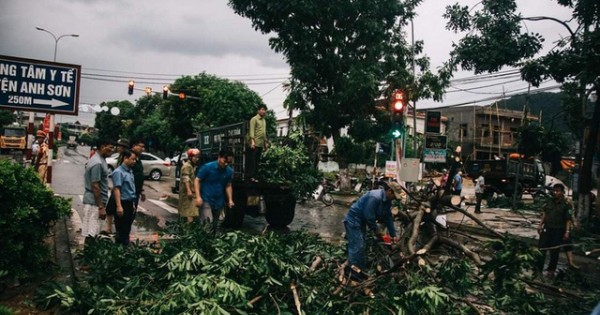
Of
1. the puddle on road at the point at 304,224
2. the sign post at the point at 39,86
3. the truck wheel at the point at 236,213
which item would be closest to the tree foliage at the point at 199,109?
the puddle on road at the point at 304,224

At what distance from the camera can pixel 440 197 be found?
19.0 ft

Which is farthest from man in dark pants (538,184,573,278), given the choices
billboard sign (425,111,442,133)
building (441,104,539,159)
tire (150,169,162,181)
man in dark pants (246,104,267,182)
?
building (441,104,539,159)

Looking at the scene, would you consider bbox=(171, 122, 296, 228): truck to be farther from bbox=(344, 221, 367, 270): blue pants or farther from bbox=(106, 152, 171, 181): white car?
bbox=(106, 152, 171, 181): white car

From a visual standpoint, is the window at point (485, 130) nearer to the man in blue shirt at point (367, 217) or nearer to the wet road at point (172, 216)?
the wet road at point (172, 216)

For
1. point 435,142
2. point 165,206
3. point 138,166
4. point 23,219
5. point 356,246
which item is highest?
point 435,142

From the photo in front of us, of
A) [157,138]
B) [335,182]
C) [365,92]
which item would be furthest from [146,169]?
[157,138]

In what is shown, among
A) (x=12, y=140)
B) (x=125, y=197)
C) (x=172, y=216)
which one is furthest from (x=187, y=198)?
(x=12, y=140)

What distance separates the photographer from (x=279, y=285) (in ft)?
15.0

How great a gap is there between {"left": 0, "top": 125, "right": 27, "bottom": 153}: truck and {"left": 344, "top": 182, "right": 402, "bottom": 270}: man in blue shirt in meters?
35.0

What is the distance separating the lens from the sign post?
306 inches

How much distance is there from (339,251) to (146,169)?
19975 millimetres

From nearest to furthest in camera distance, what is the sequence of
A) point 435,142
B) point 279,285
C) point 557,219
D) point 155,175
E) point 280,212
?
point 279,285
point 557,219
point 280,212
point 435,142
point 155,175

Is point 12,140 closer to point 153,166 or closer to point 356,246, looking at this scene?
point 153,166

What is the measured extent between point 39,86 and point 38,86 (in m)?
0.02
